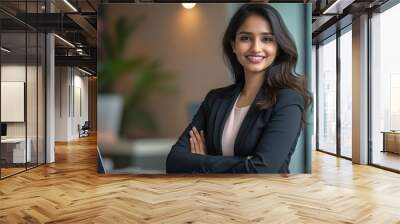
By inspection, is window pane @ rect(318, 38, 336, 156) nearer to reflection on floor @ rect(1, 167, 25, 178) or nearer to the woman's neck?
the woman's neck

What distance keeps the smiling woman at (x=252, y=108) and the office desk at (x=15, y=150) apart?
9.27 feet

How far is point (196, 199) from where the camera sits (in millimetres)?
5109

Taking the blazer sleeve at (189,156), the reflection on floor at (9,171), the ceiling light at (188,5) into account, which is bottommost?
the reflection on floor at (9,171)

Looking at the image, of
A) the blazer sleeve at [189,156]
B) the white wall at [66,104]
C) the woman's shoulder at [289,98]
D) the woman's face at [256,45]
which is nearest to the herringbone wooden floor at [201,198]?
the blazer sleeve at [189,156]

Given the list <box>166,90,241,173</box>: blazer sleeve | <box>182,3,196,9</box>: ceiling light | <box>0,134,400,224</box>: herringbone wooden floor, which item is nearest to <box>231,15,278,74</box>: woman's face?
<box>166,90,241,173</box>: blazer sleeve

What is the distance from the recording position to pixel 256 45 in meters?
6.34

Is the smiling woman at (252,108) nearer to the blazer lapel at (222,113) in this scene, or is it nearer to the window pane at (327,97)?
the blazer lapel at (222,113)

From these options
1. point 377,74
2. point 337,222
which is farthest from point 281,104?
point 377,74

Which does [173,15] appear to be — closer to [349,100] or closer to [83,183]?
[83,183]

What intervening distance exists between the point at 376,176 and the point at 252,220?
3754mm

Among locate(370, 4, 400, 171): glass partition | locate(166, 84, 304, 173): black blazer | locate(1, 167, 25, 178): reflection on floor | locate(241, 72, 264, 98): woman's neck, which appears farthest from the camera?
locate(370, 4, 400, 171): glass partition

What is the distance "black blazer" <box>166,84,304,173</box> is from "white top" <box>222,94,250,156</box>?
6 centimetres

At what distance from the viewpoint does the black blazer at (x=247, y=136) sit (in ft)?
20.1

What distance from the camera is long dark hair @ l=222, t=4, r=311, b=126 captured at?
6430 millimetres
